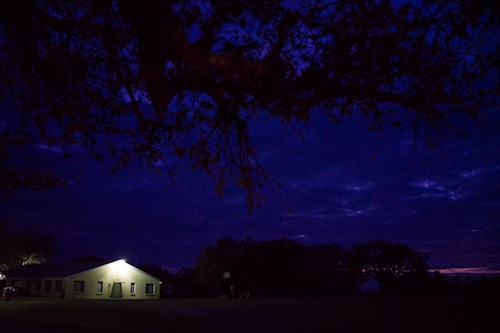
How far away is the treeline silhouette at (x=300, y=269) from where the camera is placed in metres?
53.8

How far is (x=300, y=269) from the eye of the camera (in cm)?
5403

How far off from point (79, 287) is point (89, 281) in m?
1.23

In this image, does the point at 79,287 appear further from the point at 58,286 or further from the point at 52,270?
the point at 52,270

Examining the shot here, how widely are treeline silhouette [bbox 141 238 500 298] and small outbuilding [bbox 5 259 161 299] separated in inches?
254

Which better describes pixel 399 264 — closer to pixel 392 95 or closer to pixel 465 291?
pixel 465 291

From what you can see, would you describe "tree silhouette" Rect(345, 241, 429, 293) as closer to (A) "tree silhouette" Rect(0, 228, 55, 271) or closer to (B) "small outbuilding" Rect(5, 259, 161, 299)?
(B) "small outbuilding" Rect(5, 259, 161, 299)

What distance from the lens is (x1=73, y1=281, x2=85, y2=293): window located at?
173ft

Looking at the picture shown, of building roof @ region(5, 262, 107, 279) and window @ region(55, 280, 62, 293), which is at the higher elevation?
building roof @ region(5, 262, 107, 279)

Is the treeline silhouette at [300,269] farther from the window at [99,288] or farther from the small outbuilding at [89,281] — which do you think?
the window at [99,288]

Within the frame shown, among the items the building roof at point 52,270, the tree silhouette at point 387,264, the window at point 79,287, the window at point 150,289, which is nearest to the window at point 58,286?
the building roof at point 52,270

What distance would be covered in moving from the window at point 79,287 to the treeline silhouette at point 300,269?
44.2 feet

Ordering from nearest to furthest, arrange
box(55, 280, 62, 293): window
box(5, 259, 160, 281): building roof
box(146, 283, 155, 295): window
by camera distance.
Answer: box(55, 280, 62, 293): window → box(5, 259, 160, 281): building roof → box(146, 283, 155, 295): window

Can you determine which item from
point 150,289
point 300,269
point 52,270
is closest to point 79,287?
point 52,270

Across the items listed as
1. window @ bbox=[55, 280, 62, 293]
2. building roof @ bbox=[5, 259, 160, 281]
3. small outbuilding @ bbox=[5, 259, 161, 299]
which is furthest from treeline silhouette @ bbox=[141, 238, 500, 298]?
window @ bbox=[55, 280, 62, 293]
